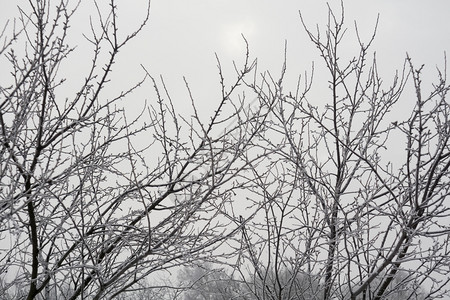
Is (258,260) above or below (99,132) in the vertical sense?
below

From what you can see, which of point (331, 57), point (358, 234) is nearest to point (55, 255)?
point (358, 234)

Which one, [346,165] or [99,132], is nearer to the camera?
[99,132]

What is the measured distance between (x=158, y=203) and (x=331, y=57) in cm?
204

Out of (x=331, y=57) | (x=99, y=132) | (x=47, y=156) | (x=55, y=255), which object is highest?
(x=331, y=57)

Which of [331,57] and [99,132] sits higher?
[331,57]

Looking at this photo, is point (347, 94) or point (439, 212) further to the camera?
point (347, 94)

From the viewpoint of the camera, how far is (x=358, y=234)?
2729 millimetres

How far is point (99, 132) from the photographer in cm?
339

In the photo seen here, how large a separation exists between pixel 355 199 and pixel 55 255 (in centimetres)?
269

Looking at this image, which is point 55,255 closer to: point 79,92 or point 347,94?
point 79,92

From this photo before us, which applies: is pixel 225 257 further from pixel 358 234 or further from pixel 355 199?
pixel 355 199

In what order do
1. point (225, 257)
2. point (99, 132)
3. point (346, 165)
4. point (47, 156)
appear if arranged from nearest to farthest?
1. point (225, 257)
2. point (47, 156)
3. point (99, 132)
4. point (346, 165)

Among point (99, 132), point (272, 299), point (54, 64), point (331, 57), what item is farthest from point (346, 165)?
point (54, 64)

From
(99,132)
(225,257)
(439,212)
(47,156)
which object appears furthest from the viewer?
(99,132)
